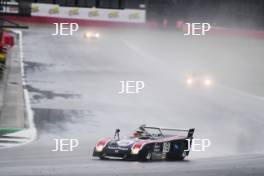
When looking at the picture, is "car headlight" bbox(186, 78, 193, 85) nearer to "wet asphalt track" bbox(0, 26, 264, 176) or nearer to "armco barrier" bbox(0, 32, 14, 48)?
"wet asphalt track" bbox(0, 26, 264, 176)

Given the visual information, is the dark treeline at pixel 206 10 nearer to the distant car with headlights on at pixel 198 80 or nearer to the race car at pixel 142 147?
the distant car with headlights on at pixel 198 80

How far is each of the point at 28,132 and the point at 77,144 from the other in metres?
2.41

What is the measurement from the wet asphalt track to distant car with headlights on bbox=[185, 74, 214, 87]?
0.29 m

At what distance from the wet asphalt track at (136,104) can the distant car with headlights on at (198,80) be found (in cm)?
29

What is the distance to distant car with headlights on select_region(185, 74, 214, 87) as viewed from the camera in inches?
1076

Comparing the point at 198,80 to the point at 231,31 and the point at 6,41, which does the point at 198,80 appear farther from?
the point at 6,41

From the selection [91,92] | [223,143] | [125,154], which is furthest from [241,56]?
[125,154]

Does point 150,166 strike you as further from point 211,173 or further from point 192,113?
point 192,113

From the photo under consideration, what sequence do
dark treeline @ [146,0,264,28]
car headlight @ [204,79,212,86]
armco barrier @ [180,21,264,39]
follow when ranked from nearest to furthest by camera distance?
dark treeline @ [146,0,264,28]
armco barrier @ [180,21,264,39]
car headlight @ [204,79,212,86]

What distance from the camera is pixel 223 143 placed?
935 inches

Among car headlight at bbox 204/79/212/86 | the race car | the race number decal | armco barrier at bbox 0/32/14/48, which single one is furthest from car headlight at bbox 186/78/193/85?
the race number decal

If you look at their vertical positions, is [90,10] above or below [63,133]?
above

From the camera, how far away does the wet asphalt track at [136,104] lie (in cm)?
2044

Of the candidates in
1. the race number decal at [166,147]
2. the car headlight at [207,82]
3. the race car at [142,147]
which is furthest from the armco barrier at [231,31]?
the race number decal at [166,147]
